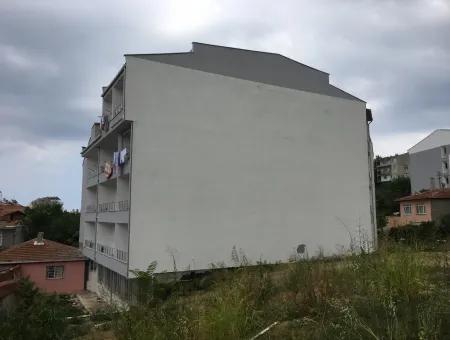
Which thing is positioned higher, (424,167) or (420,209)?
(424,167)

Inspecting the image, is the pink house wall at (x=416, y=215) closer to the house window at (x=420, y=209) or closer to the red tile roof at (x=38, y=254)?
the house window at (x=420, y=209)

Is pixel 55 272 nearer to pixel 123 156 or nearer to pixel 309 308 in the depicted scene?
pixel 123 156

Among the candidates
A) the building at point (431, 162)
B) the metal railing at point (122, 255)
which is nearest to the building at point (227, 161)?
the metal railing at point (122, 255)

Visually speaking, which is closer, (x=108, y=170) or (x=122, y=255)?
(x=122, y=255)

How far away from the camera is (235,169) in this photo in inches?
894

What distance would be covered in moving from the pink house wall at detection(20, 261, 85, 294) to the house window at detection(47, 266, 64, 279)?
222 mm

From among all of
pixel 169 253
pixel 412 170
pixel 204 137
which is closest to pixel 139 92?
pixel 204 137

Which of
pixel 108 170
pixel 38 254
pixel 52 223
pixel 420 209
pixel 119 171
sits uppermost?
pixel 108 170

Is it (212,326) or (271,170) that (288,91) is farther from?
(212,326)

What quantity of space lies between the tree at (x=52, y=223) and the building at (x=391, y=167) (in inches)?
2425

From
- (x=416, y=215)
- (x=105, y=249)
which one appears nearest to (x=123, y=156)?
(x=105, y=249)

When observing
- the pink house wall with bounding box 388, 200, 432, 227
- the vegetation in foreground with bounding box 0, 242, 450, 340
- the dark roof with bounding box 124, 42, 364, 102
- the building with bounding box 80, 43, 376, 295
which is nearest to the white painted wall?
the pink house wall with bounding box 388, 200, 432, 227

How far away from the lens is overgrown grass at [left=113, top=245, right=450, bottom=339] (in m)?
4.93

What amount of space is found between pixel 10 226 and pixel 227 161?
1441 inches
